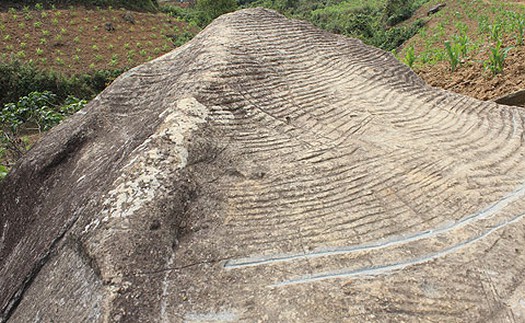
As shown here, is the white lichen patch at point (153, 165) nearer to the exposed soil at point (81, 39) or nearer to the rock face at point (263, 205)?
the rock face at point (263, 205)

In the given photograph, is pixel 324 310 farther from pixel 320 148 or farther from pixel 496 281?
pixel 320 148

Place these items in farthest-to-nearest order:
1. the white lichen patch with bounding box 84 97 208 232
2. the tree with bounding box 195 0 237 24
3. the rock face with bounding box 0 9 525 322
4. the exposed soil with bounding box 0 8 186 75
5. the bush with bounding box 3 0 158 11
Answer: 1. the tree with bounding box 195 0 237 24
2. the bush with bounding box 3 0 158 11
3. the exposed soil with bounding box 0 8 186 75
4. the white lichen patch with bounding box 84 97 208 232
5. the rock face with bounding box 0 9 525 322

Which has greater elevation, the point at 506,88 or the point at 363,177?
the point at 363,177

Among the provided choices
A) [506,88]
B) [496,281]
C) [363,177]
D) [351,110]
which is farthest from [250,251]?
[506,88]

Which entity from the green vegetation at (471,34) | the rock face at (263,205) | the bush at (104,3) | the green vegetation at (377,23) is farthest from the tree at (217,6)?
the rock face at (263,205)

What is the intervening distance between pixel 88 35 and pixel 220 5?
5.84 m

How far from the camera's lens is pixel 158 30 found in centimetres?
1669

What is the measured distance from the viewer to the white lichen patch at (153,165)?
4.32 feet

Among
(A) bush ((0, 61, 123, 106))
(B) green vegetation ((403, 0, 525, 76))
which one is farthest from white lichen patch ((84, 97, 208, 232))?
(A) bush ((0, 61, 123, 106))

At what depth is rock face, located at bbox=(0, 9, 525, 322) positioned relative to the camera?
1.17 meters

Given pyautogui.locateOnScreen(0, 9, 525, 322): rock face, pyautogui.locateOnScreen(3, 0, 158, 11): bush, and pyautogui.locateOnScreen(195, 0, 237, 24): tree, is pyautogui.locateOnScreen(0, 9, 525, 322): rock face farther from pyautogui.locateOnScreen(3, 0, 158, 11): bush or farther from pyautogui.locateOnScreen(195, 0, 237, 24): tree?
pyautogui.locateOnScreen(3, 0, 158, 11): bush

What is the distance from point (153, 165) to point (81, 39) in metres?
14.6

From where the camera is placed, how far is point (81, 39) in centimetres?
1379

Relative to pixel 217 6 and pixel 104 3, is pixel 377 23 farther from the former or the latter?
pixel 104 3
